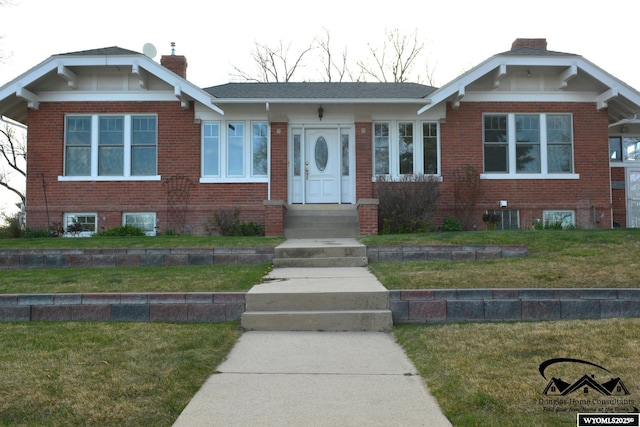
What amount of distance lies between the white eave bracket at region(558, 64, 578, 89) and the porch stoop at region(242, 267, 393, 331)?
33.1 feet

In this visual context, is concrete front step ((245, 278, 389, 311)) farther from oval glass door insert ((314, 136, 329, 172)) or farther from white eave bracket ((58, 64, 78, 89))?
white eave bracket ((58, 64, 78, 89))

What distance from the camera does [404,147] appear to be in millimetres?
14430

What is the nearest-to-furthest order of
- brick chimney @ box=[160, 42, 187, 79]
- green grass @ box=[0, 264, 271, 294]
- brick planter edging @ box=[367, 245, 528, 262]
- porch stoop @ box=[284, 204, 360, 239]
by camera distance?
green grass @ box=[0, 264, 271, 294]
brick planter edging @ box=[367, 245, 528, 262]
porch stoop @ box=[284, 204, 360, 239]
brick chimney @ box=[160, 42, 187, 79]

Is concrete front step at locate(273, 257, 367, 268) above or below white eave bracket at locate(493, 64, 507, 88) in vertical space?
below

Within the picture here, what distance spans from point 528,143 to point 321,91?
606cm

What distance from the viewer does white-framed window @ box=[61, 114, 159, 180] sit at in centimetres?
1388

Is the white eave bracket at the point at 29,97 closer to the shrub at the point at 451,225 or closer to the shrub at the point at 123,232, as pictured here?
the shrub at the point at 123,232

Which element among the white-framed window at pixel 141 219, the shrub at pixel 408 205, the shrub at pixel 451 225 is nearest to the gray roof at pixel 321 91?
the shrub at pixel 408 205

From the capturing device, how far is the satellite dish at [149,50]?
1470 cm

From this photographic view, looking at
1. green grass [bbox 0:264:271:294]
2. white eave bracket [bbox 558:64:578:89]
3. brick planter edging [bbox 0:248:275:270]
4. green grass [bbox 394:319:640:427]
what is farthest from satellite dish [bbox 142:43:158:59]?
green grass [bbox 394:319:640:427]

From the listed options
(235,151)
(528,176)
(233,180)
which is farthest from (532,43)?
(233,180)

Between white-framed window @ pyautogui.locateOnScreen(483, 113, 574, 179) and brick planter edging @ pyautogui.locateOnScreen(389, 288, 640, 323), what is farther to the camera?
white-framed window @ pyautogui.locateOnScreen(483, 113, 574, 179)

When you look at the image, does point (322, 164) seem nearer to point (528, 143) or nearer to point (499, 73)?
point (499, 73)

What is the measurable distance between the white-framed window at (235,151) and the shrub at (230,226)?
46.5 inches
